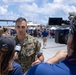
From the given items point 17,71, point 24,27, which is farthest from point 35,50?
point 17,71

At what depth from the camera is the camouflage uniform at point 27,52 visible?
15.5ft

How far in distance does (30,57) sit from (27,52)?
0.33 feet

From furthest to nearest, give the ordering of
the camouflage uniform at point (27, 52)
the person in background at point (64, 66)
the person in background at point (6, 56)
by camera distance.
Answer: the camouflage uniform at point (27, 52), the person in background at point (6, 56), the person in background at point (64, 66)

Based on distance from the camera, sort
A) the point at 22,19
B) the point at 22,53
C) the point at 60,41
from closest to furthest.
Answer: the point at 60,41 < the point at 22,53 < the point at 22,19

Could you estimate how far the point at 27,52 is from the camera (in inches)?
187

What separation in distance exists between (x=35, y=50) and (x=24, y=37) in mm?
314

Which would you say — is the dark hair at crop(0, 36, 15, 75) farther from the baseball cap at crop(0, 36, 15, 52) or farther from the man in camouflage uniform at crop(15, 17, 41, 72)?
the man in camouflage uniform at crop(15, 17, 41, 72)

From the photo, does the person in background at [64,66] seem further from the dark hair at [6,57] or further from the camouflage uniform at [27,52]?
the camouflage uniform at [27,52]

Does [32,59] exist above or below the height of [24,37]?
below

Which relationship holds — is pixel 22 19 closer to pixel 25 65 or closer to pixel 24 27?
pixel 24 27

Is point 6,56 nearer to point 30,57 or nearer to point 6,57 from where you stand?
point 6,57

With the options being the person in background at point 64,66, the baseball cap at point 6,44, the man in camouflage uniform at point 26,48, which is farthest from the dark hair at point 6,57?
the man in camouflage uniform at point 26,48

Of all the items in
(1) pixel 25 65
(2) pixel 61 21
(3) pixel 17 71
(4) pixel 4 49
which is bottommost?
(1) pixel 25 65

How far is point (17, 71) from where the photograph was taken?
2781 mm
